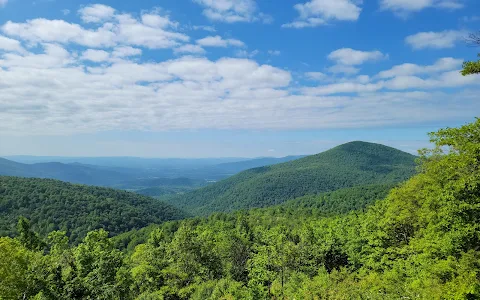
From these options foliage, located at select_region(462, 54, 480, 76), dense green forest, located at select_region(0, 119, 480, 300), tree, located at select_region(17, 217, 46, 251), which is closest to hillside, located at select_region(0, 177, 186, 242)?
tree, located at select_region(17, 217, 46, 251)

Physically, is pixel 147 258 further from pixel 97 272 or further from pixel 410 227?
pixel 410 227

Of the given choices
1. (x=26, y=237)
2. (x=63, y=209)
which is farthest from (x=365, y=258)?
(x=63, y=209)

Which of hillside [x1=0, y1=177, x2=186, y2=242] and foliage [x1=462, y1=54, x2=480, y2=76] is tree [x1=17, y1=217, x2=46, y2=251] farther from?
hillside [x1=0, y1=177, x2=186, y2=242]

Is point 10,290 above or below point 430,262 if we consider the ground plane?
below

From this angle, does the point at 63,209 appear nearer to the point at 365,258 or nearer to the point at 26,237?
the point at 26,237

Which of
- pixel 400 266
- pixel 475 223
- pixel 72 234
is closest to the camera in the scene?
pixel 475 223

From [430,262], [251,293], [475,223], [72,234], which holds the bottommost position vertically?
[72,234]

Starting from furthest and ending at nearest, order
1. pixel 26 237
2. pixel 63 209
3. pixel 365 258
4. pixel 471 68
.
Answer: pixel 63 209 < pixel 26 237 < pixel 365 258 < pixel 471 68

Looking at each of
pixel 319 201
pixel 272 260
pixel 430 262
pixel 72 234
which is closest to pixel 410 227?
pixel 430 262
